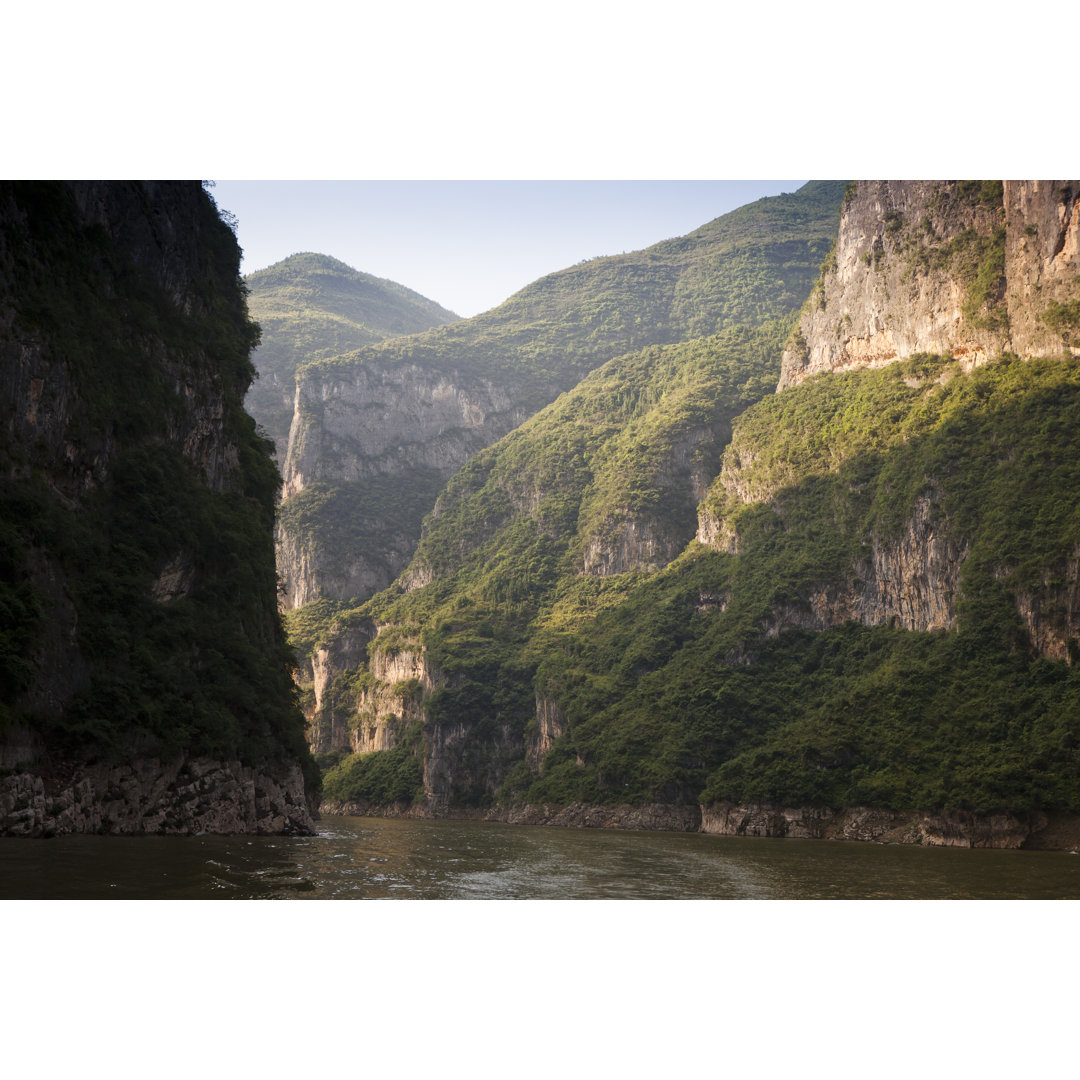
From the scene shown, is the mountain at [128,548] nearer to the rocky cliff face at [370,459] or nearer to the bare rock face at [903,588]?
the bare rock face at [903,588]

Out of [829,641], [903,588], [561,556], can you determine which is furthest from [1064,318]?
[561,556]

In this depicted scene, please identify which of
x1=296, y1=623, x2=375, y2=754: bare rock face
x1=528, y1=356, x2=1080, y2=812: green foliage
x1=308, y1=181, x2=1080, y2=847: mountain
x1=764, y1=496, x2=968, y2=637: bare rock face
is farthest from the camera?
x1=296, y1=623, x2=375, y2=754: bare rock face

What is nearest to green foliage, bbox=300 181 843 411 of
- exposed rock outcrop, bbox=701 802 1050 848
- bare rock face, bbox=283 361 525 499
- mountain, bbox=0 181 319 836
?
bare rock face, bbox=283 361 525 499

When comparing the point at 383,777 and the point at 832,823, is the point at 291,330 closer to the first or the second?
the point at 383,777

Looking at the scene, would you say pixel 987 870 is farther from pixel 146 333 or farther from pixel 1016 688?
pixel 146 333

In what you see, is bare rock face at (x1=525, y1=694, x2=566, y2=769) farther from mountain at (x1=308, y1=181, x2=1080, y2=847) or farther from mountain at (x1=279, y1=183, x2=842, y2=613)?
mountain at (x1=279, y1=183, x2=842, y2=613)

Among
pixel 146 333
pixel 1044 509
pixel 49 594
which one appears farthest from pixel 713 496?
pixel 49 594
